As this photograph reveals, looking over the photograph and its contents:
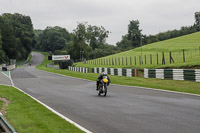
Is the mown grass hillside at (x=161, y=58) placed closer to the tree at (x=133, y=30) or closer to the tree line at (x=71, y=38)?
the tree line at (x=71, y=38)

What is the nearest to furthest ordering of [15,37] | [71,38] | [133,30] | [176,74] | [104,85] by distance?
[104,85] < [176,74] < [15,37] < [71,38] < [133,30]

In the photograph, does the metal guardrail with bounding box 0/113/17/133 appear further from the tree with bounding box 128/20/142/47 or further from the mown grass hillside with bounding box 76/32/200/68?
the tree with bounding box 128/20/142/47

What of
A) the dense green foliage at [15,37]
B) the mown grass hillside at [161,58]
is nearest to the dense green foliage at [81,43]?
the dense green foliage at [15,37]

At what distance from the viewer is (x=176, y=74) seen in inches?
986

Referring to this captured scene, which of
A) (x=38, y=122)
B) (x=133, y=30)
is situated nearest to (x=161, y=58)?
(x=38, y=122)

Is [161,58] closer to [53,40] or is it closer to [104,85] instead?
[104,85]

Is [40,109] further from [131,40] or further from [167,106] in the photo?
[131,40]

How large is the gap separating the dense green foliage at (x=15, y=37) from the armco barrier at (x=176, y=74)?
239 feet

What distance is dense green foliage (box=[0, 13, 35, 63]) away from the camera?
377 ft

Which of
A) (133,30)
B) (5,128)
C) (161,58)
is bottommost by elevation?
(5,128)

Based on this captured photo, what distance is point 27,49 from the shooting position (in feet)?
452

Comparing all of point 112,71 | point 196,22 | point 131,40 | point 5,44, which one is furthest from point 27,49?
point 112,71

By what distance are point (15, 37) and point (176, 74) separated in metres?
108

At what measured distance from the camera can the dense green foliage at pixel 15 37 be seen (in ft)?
377
